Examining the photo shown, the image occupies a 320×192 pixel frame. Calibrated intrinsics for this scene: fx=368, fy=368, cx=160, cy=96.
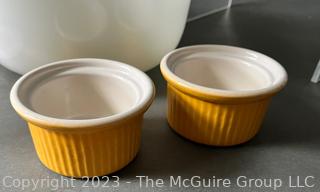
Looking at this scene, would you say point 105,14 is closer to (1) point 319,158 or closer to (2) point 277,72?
(2) point 277,72

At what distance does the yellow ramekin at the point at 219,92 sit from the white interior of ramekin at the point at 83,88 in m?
0.07

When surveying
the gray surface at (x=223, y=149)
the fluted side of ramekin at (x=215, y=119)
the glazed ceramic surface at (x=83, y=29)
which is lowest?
the gray surface at (x=223, y=149)

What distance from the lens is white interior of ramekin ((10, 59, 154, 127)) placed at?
2.11 ft

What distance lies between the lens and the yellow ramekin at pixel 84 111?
0.55 metres

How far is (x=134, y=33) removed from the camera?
0.81 metres

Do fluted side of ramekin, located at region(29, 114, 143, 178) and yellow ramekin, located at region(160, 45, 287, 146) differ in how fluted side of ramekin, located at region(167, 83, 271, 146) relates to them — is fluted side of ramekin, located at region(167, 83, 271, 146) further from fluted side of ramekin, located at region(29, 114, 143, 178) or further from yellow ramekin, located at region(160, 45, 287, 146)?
fluted side of ramekin, located at region(29, 114, 143, 178)

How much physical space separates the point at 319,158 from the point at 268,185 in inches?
5.4

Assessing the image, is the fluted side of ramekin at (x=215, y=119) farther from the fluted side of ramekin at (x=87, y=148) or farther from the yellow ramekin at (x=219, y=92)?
the fluted side of ramekin at (x=87, y=148)

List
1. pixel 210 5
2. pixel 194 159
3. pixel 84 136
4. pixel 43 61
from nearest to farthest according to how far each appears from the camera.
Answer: pixel 84 136, pixel 194 159, pixel 43 61, pixel 210 5

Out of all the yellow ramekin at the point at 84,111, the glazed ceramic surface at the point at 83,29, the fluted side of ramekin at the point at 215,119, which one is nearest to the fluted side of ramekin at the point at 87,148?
the yellow ramekin at the point at 84,111

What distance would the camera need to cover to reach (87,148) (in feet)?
1.86

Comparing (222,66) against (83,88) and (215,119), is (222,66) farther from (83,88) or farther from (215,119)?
(83,88)

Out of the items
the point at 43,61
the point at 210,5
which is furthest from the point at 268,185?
the point at 210,5

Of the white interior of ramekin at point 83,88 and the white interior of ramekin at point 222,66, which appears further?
the white interior of ramekin at point 222,66
